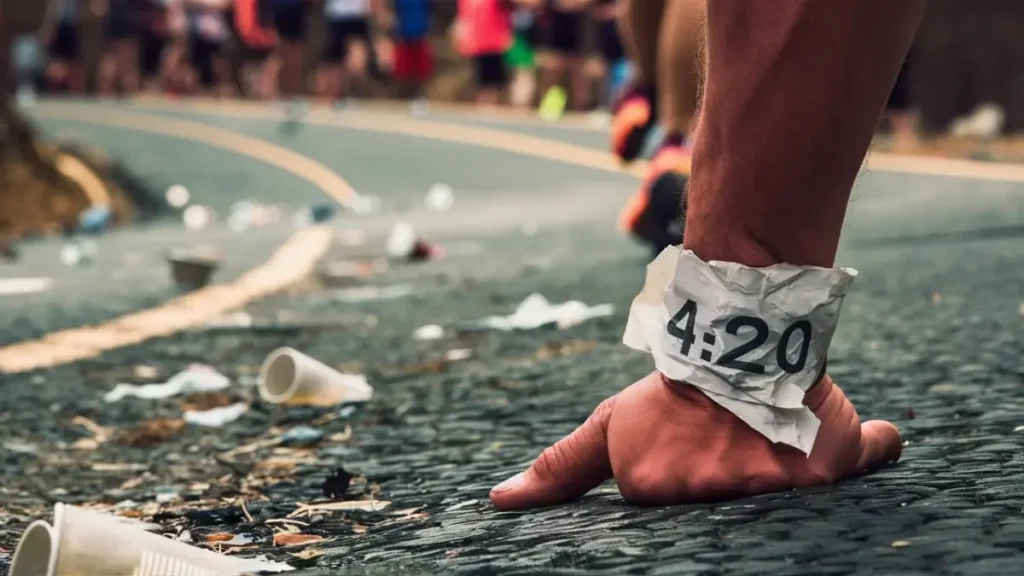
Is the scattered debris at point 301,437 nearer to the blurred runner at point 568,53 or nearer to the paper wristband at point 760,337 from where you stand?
the paper wristband at point 760,337

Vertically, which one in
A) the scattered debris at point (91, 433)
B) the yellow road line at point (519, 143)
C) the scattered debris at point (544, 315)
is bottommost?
the scattered debris at point (91, 433)

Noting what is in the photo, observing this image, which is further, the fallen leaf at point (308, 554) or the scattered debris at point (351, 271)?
the scattered debris at point (351, 271)

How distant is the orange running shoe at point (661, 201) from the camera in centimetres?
447

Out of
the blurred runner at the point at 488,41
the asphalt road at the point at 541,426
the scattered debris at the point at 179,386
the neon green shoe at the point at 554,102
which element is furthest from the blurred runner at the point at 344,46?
the scattered debris at the point at 179,386

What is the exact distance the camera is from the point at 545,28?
1938 centimetres

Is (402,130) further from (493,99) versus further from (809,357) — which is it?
(809,357)

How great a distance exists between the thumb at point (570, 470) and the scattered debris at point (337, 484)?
0.35 m

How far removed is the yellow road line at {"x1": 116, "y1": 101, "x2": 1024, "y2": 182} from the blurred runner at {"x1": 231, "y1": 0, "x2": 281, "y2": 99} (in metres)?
2.00

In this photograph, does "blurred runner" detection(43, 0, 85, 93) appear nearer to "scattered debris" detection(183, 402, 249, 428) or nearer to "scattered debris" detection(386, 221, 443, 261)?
"scattered debris" detection(386, 221, 443, 261)

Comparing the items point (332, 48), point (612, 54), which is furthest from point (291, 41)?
point (612, 54)

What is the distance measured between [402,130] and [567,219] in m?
6.54

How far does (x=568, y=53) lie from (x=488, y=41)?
172cm

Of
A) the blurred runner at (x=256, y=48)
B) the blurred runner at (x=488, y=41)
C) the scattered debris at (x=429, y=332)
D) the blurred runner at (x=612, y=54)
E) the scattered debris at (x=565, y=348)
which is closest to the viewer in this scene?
the scattered debris at (x=565, y=348)

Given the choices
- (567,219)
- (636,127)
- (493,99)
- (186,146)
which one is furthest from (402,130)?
(636,127)
